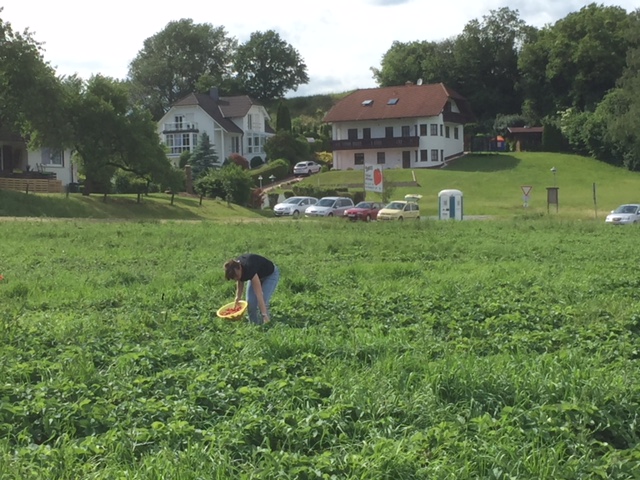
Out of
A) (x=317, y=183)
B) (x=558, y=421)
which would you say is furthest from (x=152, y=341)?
(x=317, y=183)

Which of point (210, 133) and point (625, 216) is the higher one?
point (210, 133)

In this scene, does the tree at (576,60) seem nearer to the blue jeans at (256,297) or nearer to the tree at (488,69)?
the tree at (488,69)

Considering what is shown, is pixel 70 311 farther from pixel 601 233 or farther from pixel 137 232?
pixel 601 233

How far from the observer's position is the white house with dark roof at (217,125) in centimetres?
8631

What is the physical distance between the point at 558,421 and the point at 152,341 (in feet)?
16.8

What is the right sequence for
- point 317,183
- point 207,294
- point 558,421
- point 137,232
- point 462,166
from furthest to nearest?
point 462,166 < point 317,183 < point 137,232 < point 207,294 < point 558,421

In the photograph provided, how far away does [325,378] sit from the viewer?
7238 millimetres

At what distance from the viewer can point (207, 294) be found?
1357cm

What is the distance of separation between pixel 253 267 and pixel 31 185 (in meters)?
41.0

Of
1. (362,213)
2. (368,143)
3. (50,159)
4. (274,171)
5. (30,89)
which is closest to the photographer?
(30,89)

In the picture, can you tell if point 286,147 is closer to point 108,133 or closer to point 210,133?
point 210,133

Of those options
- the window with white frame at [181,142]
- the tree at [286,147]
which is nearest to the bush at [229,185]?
the tree at [286,147]

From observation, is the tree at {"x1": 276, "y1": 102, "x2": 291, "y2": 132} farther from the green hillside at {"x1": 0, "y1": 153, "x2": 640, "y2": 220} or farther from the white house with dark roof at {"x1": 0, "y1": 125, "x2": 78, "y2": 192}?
the white house with dark roof at {"x1": 0, "y1": 125, "x2": 78, "y2": 192}

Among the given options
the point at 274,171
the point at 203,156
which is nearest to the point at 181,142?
the point at 203,156
